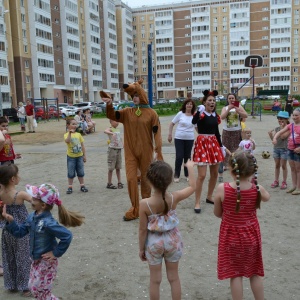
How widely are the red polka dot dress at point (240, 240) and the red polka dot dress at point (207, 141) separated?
3.02 meters

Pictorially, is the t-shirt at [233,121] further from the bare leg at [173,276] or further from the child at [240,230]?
the bare leg at [173,276]

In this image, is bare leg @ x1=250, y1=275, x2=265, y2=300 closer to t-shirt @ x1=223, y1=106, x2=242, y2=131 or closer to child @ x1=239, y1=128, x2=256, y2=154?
child @ x1=239, y1=128, x2=256, y2=154

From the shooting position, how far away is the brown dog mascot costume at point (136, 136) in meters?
5.76

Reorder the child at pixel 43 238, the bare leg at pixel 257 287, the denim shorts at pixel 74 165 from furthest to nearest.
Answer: the denim shorts at pixel 74 165 → the bare leg at pixel 257 287 → the child at pixel 43 238

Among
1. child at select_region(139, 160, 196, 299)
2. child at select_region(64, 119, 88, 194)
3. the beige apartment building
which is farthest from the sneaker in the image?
the beige apartment building

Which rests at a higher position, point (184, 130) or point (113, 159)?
point (184, 130)

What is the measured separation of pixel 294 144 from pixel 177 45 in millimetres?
109570

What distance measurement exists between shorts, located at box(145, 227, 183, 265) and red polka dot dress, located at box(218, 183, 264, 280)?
A: 0.37m

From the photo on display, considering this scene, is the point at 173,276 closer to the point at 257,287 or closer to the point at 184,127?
the point at 257,287

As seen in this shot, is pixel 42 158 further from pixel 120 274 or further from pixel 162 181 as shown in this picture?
pixel 162 181

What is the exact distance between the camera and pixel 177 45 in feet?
368

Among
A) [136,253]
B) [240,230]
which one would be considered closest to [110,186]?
[136,253]

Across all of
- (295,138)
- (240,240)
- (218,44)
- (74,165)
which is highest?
(218,44)

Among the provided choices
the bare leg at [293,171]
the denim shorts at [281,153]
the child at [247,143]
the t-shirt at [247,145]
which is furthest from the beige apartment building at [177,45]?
the bare leg at [293,171]
